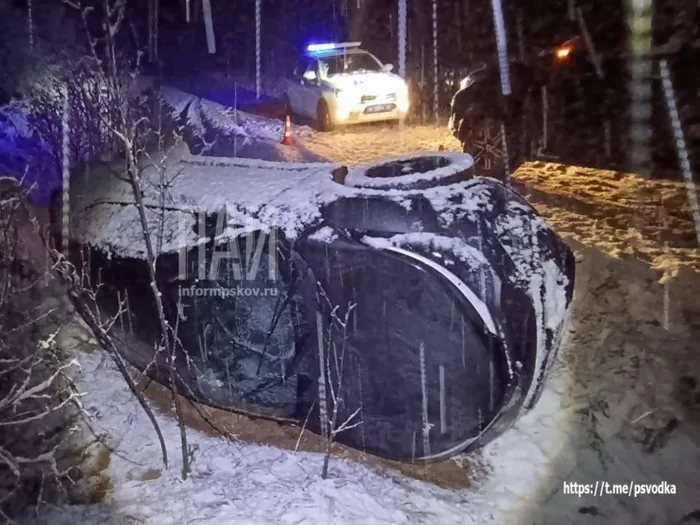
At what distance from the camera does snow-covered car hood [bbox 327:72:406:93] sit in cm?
1088

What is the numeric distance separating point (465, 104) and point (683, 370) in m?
4.26

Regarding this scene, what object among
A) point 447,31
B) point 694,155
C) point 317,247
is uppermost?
point 447,31

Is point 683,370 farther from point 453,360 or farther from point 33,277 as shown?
point 33,277

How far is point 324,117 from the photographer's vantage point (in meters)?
11.4

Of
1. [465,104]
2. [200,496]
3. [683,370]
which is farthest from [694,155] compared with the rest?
[200,496]

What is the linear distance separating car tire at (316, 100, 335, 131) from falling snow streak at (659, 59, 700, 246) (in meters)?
5.96

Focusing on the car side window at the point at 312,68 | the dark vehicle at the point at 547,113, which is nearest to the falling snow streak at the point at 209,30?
the car side window at the point at 312,68

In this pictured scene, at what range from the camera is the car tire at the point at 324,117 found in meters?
11.3

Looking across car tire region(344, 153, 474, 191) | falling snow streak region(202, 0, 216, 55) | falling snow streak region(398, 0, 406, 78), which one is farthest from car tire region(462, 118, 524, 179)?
falling snow streak region(202, 0, 216, 55)

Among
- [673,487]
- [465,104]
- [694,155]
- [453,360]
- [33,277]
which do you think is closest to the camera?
[453,360]

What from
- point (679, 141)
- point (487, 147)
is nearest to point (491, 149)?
point (487, 147)

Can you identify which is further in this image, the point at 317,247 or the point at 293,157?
the point at 293,157

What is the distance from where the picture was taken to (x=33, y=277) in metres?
6.26

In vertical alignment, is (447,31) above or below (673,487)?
above
